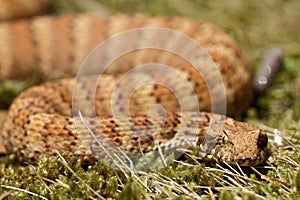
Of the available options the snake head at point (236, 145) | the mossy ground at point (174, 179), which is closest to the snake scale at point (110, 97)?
the snake head at point (236, 145)

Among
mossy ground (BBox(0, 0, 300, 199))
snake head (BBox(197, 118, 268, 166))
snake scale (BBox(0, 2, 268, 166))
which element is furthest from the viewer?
snake scale (BBox(0, 2, 268, 166))

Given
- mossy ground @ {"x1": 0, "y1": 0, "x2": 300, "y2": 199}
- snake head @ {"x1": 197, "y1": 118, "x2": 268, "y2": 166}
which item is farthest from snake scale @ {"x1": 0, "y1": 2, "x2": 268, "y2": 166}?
mossy ground @ {"x1": 0, "y1": 0, "x2": 300, "y2": 199}

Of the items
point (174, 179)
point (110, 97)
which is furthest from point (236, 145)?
point (110, 97)

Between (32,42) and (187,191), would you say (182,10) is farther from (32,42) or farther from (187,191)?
(187,191)

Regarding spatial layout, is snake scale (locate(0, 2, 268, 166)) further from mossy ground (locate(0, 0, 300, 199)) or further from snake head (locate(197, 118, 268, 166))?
mossy ground (locate(0, 0, 300, 199))

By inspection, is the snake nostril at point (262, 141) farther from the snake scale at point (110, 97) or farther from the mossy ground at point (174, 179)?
the mossy ground at point (174, 179)

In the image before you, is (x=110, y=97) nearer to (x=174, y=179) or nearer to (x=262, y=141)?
(x=174, y=179)

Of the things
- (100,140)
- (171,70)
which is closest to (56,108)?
(100,140)
